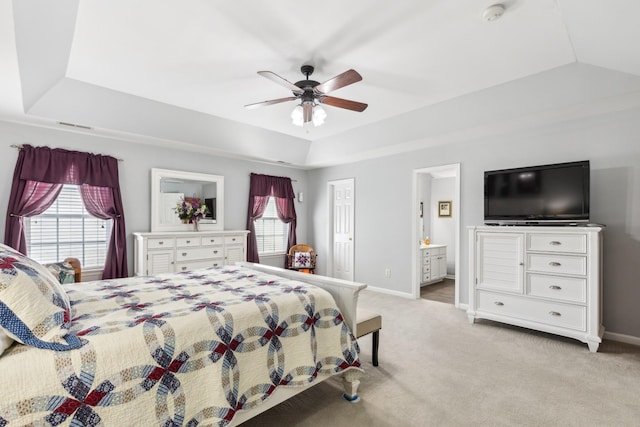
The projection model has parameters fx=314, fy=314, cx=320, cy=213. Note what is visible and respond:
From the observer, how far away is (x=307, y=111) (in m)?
2.98

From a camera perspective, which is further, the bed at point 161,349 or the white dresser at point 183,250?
the white dresser at point 183,250

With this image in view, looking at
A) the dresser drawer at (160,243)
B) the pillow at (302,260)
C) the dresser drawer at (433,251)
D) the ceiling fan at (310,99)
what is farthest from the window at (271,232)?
the ceiling fan at (310,99)

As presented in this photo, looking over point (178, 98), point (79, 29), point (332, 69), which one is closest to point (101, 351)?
point (79, 29)

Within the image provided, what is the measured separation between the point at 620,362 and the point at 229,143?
16.6 ft

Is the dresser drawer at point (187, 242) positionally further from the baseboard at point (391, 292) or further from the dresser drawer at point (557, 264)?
the dresser drawer at point (557, 264)

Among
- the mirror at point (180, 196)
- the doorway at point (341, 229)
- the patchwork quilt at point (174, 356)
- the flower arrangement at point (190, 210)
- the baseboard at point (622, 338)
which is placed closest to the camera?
the patchwork quilt at point (174, 356)

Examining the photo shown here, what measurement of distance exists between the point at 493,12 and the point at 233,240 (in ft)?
13.9

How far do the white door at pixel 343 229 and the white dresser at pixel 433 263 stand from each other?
51.7 inches

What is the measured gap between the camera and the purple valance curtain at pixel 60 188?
355cm

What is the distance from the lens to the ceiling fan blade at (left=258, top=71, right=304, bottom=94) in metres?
2.42

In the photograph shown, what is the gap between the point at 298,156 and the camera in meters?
5.84

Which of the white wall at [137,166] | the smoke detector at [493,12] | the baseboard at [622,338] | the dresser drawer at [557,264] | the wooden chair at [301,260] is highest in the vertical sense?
the smoke detector at [493,12]

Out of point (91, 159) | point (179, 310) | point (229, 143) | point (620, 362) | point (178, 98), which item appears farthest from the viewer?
point (229, 143)

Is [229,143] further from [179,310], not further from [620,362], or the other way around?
[620,362]
